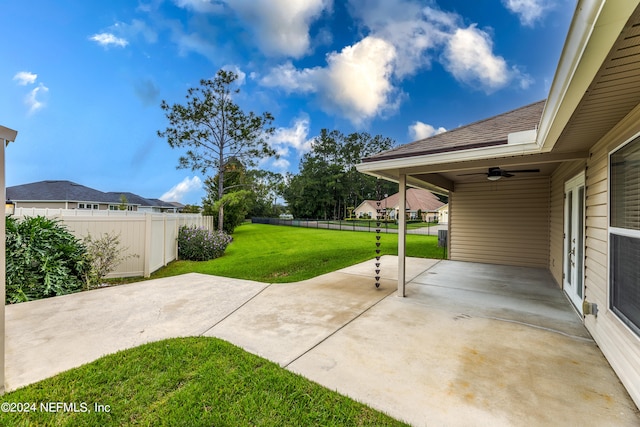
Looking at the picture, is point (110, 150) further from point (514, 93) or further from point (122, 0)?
point (514, 93)

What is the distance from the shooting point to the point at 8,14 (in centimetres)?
972

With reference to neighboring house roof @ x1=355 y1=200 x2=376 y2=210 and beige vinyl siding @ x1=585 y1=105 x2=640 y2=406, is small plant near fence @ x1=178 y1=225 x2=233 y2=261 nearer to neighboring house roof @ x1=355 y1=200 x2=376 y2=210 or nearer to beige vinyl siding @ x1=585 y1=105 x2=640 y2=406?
beige vinyl siding @ x1=585 y1=105 x2=640 y2=406

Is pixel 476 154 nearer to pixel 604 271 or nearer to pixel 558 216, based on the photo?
pixel 604 271

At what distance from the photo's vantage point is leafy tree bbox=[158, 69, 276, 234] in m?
18.6

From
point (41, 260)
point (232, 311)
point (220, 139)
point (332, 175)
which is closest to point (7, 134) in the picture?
point (232, 311)

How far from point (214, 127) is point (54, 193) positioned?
18.4 m

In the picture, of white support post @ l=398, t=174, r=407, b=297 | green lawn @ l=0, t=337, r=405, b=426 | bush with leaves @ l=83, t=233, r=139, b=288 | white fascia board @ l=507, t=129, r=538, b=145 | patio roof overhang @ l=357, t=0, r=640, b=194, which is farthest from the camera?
bush with leaves @ l=83, t=233, r=139, b=288

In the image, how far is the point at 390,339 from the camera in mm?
3314

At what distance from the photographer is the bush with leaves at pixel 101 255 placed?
5.55 m

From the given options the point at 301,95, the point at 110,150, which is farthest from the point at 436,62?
the point at 110,150

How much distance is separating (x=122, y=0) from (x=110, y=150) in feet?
83.9

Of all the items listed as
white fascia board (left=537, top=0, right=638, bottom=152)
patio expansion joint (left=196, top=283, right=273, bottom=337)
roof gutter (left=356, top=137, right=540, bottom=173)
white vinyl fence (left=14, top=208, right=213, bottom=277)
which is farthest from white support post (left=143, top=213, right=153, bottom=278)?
white fascia board (left=537, top=0, right=638, bottom=152)

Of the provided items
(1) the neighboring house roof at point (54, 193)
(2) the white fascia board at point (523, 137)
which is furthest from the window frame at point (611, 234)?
(1) the neighboring house roof at point (54, 193)

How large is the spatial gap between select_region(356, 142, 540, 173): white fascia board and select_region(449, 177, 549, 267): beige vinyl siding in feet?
17.1
